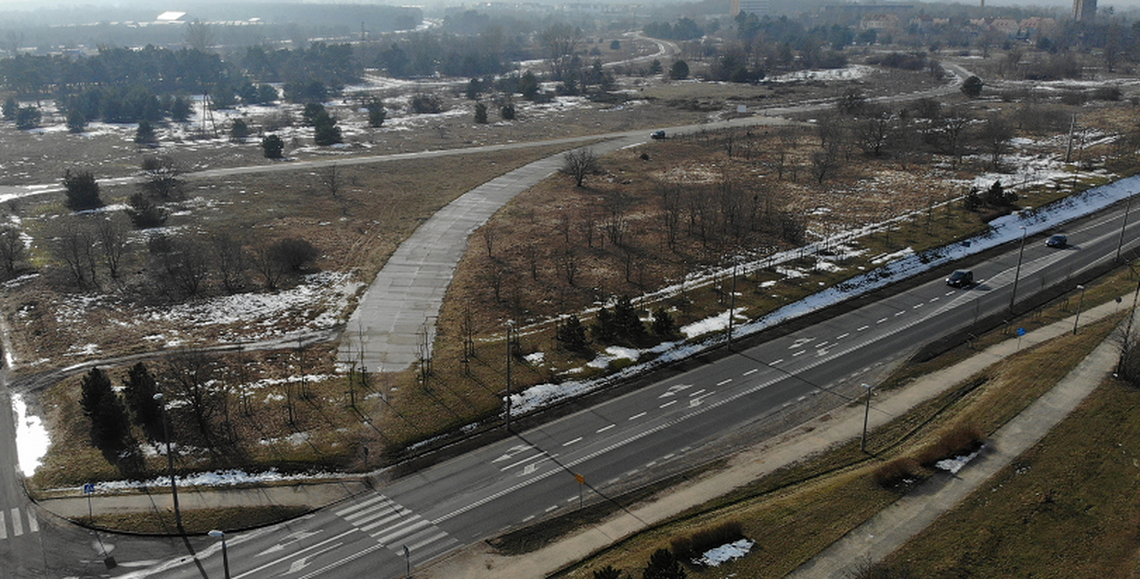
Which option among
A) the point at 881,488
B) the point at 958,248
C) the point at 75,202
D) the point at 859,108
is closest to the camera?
the point at 881,488

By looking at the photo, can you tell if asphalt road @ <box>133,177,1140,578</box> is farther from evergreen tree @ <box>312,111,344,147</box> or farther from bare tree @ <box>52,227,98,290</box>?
evergreen tree @ <box>312,111,344,147</box>

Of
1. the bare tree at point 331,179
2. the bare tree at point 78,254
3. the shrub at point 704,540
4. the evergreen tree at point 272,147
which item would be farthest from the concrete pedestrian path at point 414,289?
the evergreen tree at point 272,147

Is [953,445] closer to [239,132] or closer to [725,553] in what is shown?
[725,553]

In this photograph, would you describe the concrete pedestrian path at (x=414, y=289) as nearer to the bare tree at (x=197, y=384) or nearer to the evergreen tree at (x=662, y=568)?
the bare tree at (x=197, y=384)

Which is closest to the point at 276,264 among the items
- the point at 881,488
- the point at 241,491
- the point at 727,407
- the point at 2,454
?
the point at 2,454

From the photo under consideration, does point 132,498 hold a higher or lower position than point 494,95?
lower

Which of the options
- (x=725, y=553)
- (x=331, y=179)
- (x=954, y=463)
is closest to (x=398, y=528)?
(x=725, y=553)

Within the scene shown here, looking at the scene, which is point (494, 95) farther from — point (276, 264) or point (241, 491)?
point (241, 491)
